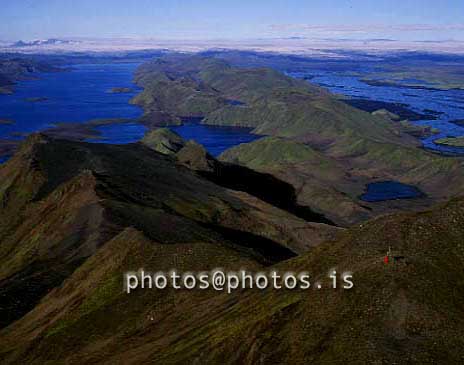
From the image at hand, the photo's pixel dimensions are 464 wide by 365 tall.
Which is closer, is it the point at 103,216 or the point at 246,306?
the point at 246,306

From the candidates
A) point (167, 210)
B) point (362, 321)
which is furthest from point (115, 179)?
point (362, 321)

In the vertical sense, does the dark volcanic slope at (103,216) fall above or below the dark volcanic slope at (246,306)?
→ below

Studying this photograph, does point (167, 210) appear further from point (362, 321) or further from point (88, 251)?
point (362, 321)

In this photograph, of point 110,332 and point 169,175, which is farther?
point 169,175

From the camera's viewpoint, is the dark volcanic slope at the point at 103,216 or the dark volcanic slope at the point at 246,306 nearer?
the dark volcanic slope at the point at 246,306

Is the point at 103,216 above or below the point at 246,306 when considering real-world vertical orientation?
below
